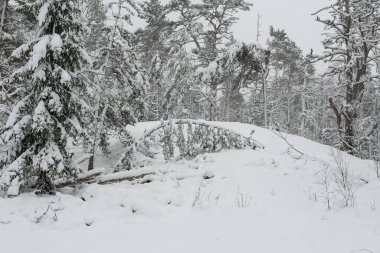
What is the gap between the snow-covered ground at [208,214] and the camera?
467 centimetres

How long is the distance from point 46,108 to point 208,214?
4.34 m

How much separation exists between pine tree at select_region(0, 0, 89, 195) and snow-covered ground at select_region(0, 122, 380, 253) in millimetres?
602

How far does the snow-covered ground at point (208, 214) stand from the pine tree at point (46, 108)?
1.98 feet

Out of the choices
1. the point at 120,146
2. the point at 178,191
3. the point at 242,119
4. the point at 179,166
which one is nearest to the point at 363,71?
the point at 179,166

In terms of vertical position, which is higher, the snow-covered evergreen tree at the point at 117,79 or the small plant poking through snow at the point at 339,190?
the snow-covered evergreen tree at the point at 117,79

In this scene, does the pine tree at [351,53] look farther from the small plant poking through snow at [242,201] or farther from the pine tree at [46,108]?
the pine tree at [46,108]

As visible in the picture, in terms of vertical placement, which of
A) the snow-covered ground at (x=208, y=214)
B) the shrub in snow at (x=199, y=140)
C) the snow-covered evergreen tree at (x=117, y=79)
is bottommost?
the snow-covered ground at (x=208, y=214)

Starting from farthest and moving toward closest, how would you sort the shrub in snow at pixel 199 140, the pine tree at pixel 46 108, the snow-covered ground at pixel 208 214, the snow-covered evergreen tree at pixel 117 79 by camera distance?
1. the snow-covered evergreen tree at pixel 117 79
2. the shrub in snow at pixel 199 140
3. the pine tree at pixel 46 108
4. the snow-covered ground at pixel 208 214

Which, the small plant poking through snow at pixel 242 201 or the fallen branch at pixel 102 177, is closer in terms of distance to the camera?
the small plant poking through snow at pixel 242 201

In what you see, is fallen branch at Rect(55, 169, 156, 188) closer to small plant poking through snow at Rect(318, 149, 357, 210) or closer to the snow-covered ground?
the snow-covered ground

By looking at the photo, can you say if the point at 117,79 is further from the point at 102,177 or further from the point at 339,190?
the point at 339,190

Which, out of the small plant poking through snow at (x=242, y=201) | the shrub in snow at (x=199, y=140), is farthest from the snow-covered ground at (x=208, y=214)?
the shrub in snow at (x=199, y=140)

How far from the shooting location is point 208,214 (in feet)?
19.8

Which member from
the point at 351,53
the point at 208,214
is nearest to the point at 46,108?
the point at 208,214
